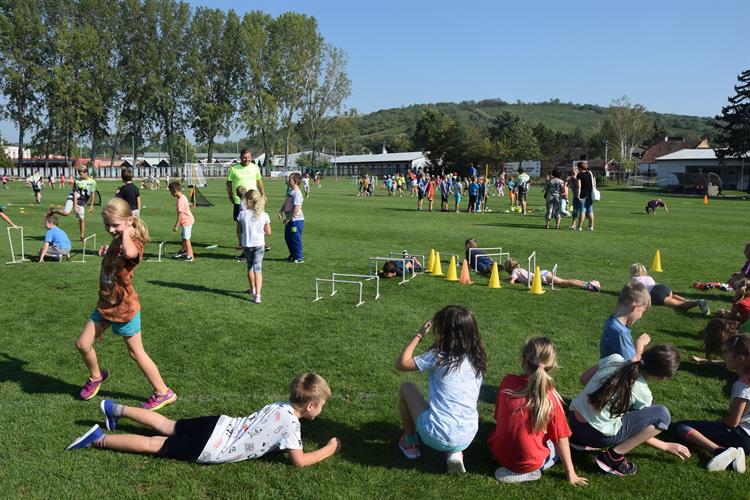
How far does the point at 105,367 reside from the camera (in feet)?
20.5

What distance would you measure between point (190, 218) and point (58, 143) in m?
76.2

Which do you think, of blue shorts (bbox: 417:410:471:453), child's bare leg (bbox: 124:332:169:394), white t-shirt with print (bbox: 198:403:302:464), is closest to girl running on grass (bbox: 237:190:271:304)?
child's bare leg (bbox: 124:332:169:394)

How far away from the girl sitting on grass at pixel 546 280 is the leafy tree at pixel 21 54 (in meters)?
72.4

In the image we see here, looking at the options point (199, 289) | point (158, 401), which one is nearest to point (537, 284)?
point (199, 289)

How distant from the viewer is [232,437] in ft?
14.1

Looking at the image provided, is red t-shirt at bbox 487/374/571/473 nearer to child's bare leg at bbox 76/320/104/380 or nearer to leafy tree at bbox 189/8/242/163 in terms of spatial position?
child's bare leg at bbox 76/320/104/380

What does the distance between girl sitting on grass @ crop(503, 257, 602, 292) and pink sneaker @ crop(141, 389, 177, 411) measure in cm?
692

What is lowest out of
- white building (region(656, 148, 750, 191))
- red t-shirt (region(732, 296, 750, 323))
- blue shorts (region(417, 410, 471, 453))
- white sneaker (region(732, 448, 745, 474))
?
white sneaker (region(732, 448, 745, 474))

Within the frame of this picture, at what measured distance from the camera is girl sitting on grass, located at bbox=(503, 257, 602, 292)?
10211mm

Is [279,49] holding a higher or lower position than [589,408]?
higher

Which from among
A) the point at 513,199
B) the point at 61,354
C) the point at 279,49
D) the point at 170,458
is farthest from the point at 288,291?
the point at 279,49

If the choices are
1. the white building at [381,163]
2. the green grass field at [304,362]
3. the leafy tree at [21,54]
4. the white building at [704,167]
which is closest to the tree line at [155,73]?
the leafy tree at [21,54]

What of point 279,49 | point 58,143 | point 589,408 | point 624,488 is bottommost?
point 624,488

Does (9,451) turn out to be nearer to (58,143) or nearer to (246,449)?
(246,449)
